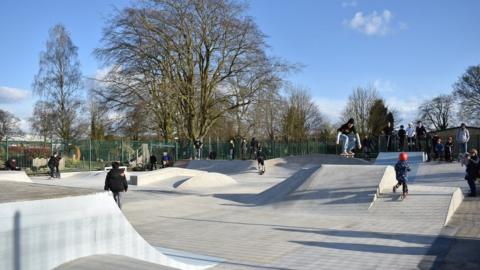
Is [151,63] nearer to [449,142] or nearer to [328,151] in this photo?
[328,151]

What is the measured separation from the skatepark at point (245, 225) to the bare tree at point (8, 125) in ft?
176

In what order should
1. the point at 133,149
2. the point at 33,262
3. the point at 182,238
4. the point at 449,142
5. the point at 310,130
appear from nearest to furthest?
the point at 33,262 < the point at 182,238 < the point at 449,142 < the point at 133,149 < the point at 310,130

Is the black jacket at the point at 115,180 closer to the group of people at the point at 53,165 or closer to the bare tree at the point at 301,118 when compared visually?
the group of people at the point at 53,165

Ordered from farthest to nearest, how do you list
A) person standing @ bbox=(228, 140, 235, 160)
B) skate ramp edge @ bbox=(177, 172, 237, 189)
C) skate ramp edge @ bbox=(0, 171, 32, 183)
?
person standing @ bbox=(228, 140, 235, 160) < skate ramp edge @ bbox=(177, 172, 237, 189) < skate ramp edge @ bbox=(0, 171, 32, 183)

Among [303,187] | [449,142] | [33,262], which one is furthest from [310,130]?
[33,262]

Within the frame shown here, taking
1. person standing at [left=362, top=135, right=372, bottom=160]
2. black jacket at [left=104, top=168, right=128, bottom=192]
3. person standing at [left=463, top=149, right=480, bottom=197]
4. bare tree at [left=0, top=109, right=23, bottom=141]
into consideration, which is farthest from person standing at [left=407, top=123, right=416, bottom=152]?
bare tree at [left=0, top=109, right=23, bottom=141]

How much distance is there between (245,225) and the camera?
10.4 metres

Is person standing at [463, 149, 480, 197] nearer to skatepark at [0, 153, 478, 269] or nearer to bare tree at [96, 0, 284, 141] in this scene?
skatepark at [0, 153, 478, 269]

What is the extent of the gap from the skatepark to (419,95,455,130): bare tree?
51.1 metres

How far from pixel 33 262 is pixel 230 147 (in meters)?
31.2

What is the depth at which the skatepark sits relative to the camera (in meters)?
5.24

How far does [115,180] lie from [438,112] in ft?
213

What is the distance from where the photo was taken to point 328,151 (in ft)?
118

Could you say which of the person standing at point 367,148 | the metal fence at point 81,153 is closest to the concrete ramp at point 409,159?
the person standing at point 367,148
